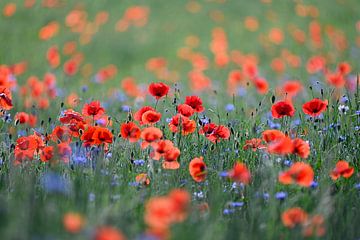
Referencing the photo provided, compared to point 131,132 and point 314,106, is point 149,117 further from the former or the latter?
point 314,106

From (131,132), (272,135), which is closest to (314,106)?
(272,135)

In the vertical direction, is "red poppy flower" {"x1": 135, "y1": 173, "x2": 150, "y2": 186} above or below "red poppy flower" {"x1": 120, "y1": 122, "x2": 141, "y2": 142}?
below

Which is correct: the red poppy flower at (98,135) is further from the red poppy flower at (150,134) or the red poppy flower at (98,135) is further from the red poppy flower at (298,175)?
the red poppy flower at (298,175)

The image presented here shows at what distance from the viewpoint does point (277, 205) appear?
103 inches

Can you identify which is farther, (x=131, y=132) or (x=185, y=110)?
(x=185, y=110)

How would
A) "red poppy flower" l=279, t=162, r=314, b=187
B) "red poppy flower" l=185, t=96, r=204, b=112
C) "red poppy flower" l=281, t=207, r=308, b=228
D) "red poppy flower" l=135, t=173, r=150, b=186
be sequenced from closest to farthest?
"red poppy flower" l=281, t=207, r=308, b=228
"red poppy flower" l=279, t=162, r=314, b=187
"red poppy flower" l=135, t=173, r=150, b=186
"red poppy flower" l=185, t=96, r=204, b=112

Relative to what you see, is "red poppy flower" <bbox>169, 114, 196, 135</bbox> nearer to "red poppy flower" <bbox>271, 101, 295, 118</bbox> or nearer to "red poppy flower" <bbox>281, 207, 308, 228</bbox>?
"red poppy flower" <bbox>271, 101, 295, 118</bbox>

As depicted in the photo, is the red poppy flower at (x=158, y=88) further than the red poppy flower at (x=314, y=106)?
Yes

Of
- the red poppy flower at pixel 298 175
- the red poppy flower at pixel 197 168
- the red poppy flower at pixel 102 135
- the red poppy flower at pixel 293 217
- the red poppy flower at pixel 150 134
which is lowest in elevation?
the red poppy flower at pixel 293 217

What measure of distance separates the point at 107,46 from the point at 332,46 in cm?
323

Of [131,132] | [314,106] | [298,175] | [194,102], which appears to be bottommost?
[298,175]

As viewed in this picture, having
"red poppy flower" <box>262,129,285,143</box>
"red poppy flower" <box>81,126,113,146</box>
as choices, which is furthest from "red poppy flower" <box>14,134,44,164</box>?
"red poppy flower" <box>262,129,285,143</box>

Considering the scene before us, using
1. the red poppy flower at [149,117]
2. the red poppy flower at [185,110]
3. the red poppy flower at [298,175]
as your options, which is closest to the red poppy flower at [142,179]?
the red poppy flower at [149,117]

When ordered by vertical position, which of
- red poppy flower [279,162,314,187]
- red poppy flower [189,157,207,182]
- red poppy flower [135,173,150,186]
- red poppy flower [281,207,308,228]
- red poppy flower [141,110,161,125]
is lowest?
red poppy flower [281,207,308,228]
